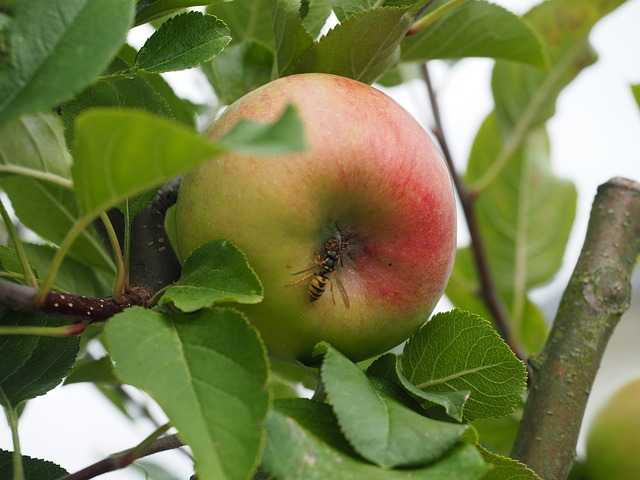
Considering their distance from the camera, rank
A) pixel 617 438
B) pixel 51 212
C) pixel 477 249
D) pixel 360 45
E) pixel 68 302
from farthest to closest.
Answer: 1. pixel 477 249
2. pixel 617 438
3. pixel 51 212
4. pixel 360 45
5. pixel 68 302

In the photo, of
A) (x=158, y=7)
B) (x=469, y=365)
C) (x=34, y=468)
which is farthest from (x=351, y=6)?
(x=34, y=468)

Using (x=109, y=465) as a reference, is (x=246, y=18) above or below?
above

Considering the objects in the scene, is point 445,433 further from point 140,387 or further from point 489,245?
point 489,245

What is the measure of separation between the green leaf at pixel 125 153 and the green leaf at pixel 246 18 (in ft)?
1.02

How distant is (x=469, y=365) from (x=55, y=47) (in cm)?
26

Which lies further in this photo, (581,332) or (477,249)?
(477,249)

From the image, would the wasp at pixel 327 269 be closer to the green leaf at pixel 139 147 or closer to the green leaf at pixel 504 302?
the green leaf at pixel 139 147

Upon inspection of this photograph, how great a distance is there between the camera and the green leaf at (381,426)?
316 mm

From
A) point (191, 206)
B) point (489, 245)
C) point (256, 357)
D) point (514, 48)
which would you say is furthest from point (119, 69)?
Result: point (489, 245)

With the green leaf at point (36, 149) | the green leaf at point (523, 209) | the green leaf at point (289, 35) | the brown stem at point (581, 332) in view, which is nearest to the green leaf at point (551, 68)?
the green leaf at point (523, 209)

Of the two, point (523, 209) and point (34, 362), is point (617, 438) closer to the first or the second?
point (523, 209)

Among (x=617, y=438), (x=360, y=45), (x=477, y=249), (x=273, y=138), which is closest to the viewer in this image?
(x=273, y=138)

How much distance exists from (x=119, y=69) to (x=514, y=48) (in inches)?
12.5

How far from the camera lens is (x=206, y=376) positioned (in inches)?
12.2
